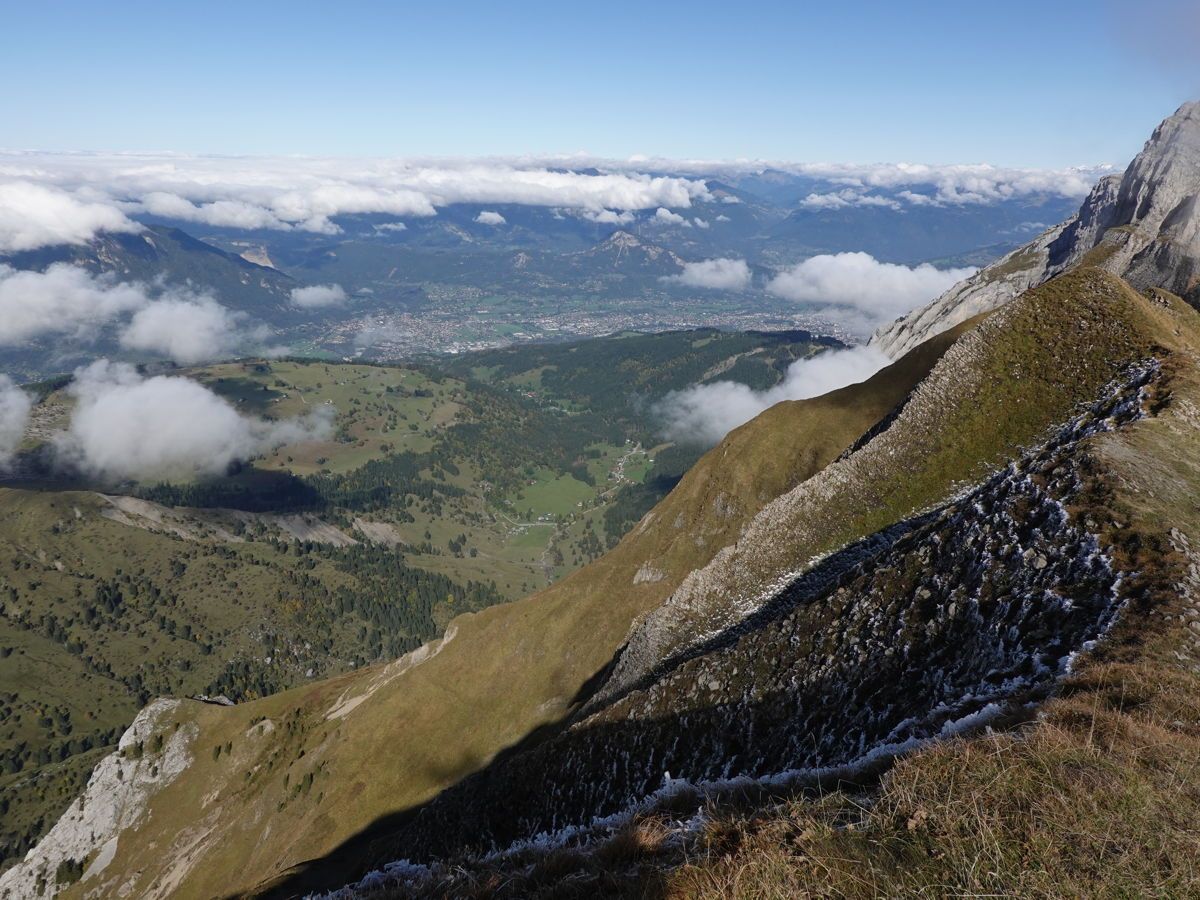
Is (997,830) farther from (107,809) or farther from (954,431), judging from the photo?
(107,809)

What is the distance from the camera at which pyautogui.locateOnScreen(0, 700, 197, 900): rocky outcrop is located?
13175cm

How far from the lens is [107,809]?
138m

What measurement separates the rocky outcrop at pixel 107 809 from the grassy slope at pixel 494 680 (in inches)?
485

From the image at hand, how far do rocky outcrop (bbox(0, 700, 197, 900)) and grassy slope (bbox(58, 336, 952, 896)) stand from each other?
12.3 meters

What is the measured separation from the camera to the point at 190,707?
152 m

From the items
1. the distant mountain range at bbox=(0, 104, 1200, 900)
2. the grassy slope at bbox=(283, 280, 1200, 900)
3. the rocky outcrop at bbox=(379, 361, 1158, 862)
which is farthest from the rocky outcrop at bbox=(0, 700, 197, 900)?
the grassy slope at bbox=(283, 280, 1200, 900)

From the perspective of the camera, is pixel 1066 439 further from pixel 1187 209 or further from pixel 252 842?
pixel 1187 209

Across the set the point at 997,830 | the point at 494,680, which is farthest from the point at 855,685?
the point at 494,680

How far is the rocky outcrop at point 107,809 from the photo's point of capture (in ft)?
432

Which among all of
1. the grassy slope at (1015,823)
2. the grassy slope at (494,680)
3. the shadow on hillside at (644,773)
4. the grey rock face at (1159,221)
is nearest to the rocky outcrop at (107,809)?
the grassy slope at (494,680)

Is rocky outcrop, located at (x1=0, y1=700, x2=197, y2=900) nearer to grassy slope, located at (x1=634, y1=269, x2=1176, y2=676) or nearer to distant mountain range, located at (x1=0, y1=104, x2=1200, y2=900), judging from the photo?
distant mountain range, located at (x1=0, y1=104, x2=1200, y2=900)

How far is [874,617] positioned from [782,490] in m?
65.4

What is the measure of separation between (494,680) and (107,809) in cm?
10693

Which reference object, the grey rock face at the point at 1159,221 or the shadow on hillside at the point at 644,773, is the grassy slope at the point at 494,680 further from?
the grey rock face at the point at 1159,221
